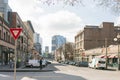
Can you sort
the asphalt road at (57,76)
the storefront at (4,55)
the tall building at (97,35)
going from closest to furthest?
the asphalt road at (57,76), the storefront at (4,55), the tall building at (97,35)

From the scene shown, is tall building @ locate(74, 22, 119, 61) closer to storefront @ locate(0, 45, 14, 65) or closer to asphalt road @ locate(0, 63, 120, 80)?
storefront @ locate(0, 45, 14, 65)

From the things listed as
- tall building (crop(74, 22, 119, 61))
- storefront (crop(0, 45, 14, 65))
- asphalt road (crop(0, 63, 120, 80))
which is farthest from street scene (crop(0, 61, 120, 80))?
tall building (crop(74, 22, 119, 61))

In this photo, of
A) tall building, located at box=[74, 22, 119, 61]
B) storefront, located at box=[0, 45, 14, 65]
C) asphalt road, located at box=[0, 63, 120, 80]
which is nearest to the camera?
asphalt road, located at box=[0, 63, 120, 80]

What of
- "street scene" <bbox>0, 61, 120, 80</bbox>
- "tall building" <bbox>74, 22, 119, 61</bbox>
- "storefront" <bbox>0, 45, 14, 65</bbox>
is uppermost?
"tall building" <bbox>74, 22, 119, 61</bbox>

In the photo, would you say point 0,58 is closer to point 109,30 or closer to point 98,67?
point 98,67

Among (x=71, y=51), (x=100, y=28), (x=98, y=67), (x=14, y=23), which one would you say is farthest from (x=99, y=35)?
(x=98, y=67)

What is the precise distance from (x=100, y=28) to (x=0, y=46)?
81968 mm


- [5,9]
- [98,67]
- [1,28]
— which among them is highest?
[5,9]

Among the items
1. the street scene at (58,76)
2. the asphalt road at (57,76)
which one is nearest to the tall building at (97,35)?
the street scene at (58,76)

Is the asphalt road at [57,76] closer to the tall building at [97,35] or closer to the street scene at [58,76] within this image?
the street scene at [58,76]

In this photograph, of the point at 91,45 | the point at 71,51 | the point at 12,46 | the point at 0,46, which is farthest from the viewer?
the point at 71,51

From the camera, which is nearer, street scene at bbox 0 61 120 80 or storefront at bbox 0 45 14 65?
street scene at bbox 0 61 120 80

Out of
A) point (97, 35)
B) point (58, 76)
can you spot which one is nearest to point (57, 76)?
point (58, 76)

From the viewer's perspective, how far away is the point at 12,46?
83500mm
